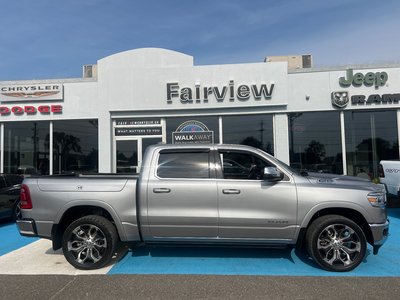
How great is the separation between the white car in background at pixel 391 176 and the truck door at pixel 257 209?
18.3 ft

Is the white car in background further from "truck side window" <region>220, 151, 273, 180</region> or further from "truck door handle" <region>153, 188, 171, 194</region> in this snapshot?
"truck door handle" <region>153, 188, 171, 194</region>

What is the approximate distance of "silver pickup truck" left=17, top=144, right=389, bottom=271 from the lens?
571 cm

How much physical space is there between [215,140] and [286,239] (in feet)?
29.3

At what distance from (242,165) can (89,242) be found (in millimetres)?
2729

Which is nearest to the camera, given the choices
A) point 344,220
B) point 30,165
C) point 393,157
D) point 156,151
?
point 344,220

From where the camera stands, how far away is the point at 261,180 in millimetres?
5906

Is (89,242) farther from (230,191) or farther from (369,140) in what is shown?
(369,140)

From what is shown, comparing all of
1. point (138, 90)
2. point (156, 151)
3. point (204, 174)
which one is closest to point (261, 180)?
point (204, 174)

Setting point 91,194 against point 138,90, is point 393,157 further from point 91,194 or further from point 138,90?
point 91,194

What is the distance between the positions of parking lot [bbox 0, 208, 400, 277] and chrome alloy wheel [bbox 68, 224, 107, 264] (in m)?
0.22

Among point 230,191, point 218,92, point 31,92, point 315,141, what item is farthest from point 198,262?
point 31,92

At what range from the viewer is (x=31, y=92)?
15.0 metres

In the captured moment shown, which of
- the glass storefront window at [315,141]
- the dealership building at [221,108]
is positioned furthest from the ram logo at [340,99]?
the glass storefront window at [315,141]

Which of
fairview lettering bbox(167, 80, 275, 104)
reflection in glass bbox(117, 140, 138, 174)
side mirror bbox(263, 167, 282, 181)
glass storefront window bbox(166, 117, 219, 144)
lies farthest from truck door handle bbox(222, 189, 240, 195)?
reflection in glass bbox(117, 140, 138, 174)
